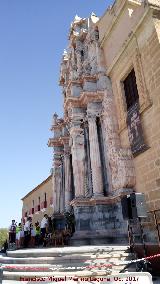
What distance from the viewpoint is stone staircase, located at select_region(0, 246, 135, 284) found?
6496mm

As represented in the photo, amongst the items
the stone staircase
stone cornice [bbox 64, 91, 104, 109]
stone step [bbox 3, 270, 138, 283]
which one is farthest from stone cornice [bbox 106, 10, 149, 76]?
stone step [bbox 3, 270, 138, 283]

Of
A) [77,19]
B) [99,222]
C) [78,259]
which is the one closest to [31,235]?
[99,222]

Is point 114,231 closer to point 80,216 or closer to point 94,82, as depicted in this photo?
point 80,216

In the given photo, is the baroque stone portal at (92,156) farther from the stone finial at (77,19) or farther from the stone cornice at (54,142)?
the stone cornice at (54,142)

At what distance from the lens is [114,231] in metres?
11.3

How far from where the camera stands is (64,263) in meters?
7.29

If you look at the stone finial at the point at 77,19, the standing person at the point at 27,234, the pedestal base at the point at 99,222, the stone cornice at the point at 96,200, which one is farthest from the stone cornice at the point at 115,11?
the standing person at the point at 27,234

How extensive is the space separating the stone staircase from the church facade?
9.99 ft

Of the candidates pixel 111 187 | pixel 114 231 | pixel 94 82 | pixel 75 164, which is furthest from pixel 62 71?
pixel 114 231

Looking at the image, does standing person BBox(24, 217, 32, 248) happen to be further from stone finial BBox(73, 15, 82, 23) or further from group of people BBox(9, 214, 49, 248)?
stone finial BBox(73, 15, 82, 23)

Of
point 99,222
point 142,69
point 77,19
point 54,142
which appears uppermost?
point 77,19

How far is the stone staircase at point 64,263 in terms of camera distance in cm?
650

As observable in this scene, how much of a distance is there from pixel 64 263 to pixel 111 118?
7735mm

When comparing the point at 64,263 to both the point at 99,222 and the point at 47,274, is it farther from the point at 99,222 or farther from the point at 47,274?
the point at 99,222
